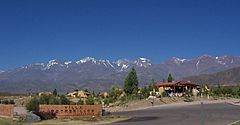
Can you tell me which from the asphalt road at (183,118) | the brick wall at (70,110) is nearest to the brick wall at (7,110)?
the brick wall at (70,110)

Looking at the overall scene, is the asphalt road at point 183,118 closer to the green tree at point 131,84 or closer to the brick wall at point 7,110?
the brick wall at point 7,110

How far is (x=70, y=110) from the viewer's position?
52.5 m

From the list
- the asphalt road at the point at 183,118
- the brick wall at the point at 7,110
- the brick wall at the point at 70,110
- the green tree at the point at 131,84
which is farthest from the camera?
the green tree at the point at 131,84

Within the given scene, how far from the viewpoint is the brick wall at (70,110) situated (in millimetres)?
51156

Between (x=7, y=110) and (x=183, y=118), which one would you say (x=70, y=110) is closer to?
(x=7, y=110)

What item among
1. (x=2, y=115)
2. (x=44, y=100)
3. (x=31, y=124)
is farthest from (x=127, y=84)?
(x=31, y=124)

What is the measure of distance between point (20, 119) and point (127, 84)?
5482 centimetres

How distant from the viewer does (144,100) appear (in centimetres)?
8356

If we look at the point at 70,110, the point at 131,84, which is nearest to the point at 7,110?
the point at 70,110

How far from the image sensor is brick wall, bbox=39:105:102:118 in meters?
51.2

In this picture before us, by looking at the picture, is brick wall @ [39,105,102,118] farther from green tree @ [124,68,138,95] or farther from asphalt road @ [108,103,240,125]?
green tree @ [124,68,138,95]

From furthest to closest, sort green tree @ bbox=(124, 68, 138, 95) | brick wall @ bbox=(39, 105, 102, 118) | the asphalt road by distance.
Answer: green tree @ bbox=(124, 68, 138, 95)
brick wall @ bbox=(39, 105, 102, 118)
the asphalt road

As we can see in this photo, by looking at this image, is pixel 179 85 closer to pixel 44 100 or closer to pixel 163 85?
pixel 163 85

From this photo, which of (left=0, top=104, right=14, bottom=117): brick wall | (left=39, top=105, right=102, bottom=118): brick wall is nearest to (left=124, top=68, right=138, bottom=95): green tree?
(left=39, top=105, right=102, bottom=118): brick wall
